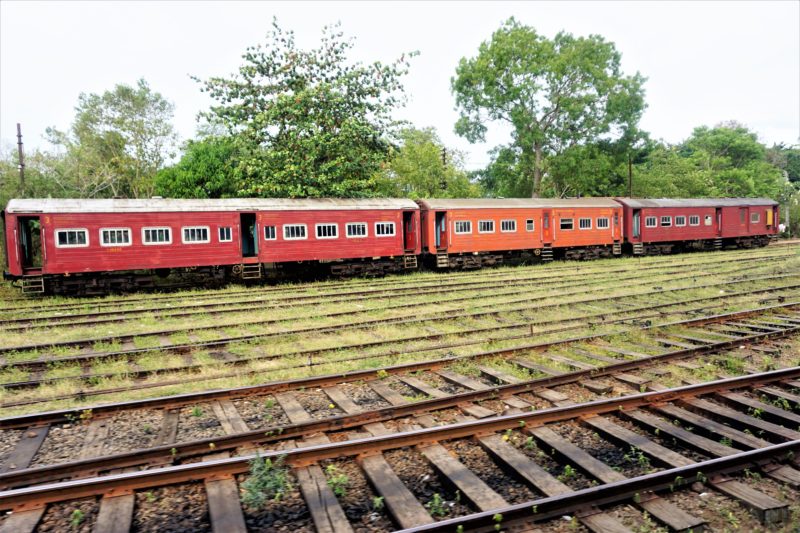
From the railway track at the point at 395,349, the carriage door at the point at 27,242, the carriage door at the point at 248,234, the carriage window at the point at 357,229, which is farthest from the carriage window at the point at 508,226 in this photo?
the carriage door at the point at 27,242

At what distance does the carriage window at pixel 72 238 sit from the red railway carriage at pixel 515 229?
1361 centimetres

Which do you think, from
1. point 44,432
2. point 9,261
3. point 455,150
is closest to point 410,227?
point 9,261

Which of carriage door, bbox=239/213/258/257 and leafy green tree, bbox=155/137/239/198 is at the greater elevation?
leafy green tree, bbox=155/137/239/198

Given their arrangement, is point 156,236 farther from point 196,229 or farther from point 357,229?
point 357,229

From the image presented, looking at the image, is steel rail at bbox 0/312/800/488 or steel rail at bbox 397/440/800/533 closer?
steel rail at bbox 397/440/800/533

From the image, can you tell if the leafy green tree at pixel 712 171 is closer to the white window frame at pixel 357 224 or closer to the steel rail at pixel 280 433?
the white window frame at pixel 357 224

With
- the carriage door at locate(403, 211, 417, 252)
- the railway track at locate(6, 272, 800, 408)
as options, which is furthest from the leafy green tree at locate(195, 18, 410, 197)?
the railway track at locate(6, 272, 800, 408)

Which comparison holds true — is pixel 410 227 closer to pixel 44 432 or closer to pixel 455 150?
pixel 44 432

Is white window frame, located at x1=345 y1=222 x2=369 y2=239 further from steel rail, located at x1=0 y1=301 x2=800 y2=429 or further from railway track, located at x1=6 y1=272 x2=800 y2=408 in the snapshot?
steel rail, located at x1=0 y1=301 x2=800 y2=429

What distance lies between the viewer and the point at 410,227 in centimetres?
2488

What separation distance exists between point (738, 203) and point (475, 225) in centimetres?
2042

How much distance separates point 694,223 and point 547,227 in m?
11.5

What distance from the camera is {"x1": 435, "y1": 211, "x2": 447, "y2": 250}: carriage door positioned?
25266mm

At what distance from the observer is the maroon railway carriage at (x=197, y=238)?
720 inches
